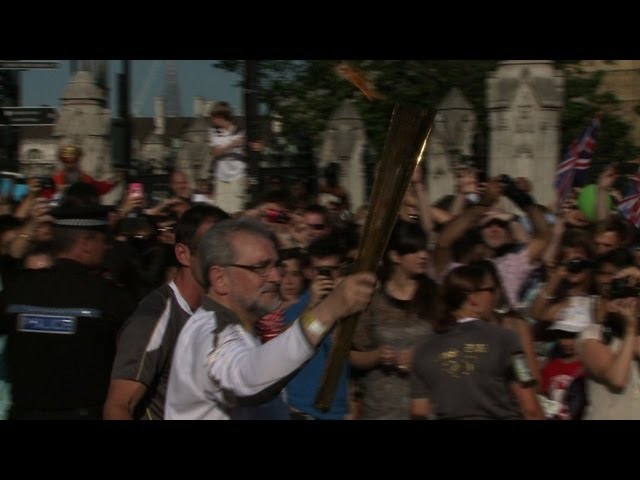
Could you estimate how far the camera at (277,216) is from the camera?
9.41 metres

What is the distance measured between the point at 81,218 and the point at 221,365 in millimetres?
2350

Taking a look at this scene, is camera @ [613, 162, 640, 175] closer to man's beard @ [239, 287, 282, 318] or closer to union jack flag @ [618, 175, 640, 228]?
union jack flag @ [618, 175, 640, 228]

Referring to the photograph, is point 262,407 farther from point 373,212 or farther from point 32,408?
point 32,408

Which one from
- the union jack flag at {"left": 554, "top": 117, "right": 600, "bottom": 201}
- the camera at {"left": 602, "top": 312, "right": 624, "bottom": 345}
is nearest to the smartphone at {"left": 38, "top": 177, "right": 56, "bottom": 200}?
the union jack flag at {"left": 554, "top": 117, "right": 600, "bottom": 201}

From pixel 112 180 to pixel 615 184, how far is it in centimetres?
527

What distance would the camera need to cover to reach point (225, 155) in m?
12.5

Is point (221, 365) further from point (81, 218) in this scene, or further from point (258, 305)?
point (81, 218)

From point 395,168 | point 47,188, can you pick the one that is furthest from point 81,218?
point 47,188

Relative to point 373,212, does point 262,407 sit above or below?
below

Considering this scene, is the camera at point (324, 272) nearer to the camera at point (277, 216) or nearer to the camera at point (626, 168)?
the camera at point (277, 216)

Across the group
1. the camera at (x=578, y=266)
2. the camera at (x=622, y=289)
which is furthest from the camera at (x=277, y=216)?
the camera at (x=622, y=289)

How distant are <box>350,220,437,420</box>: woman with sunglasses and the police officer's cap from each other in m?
1.41

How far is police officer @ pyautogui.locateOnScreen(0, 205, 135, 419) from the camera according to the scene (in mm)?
5480
